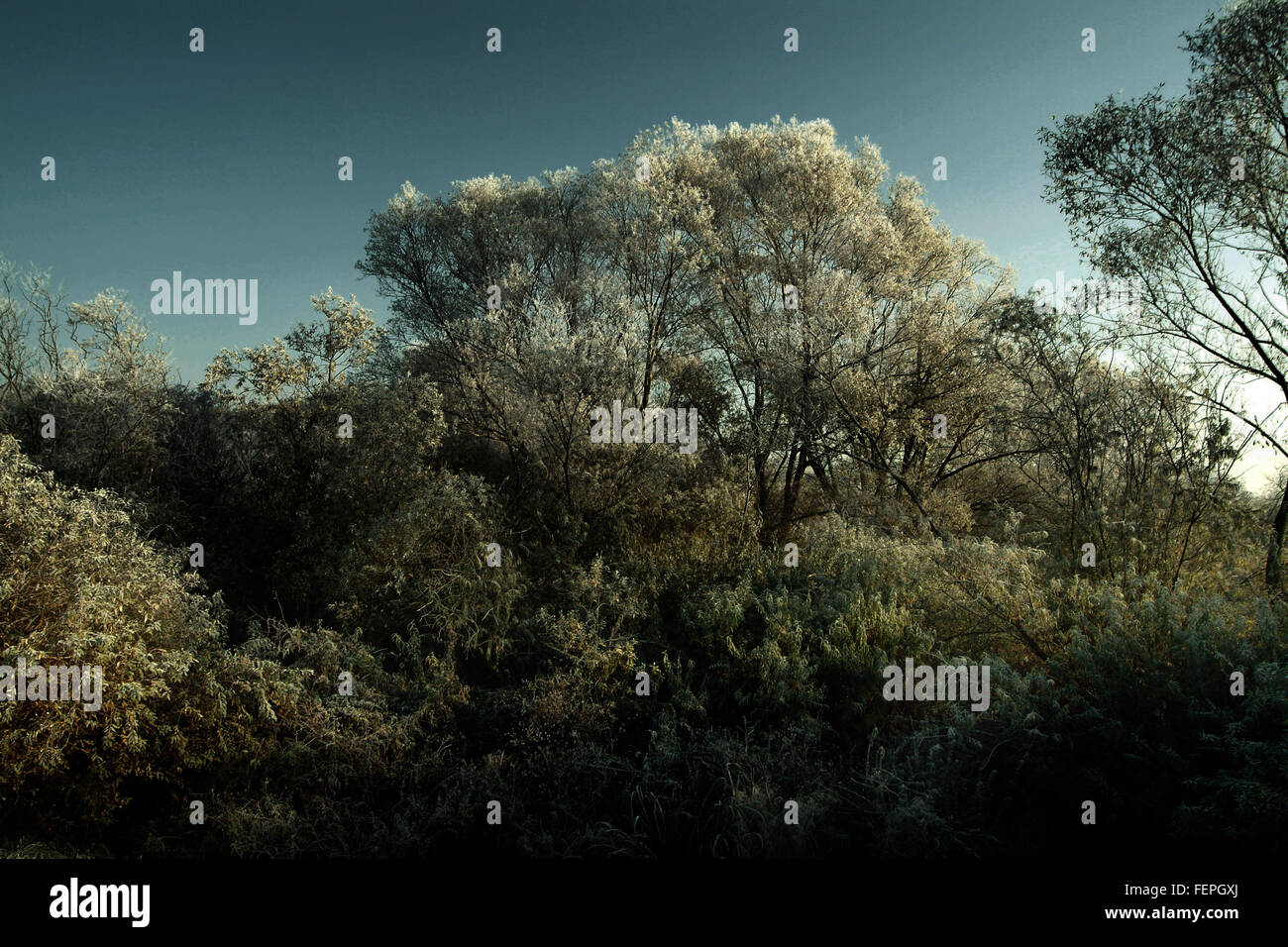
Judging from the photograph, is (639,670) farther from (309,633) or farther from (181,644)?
(181,644)

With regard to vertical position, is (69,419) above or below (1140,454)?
above

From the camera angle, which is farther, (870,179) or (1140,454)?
(870,179)

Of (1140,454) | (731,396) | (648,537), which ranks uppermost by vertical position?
(731,396)

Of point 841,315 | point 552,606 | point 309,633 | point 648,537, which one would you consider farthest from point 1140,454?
point 309,633

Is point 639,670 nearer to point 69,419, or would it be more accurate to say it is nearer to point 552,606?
point 552,606

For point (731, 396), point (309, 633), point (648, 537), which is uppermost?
point (731, 396)

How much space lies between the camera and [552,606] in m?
10.2

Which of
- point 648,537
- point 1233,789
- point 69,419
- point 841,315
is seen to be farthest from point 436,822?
point 841,315

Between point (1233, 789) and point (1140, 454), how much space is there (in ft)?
22.8

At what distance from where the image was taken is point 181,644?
717 centimetres
